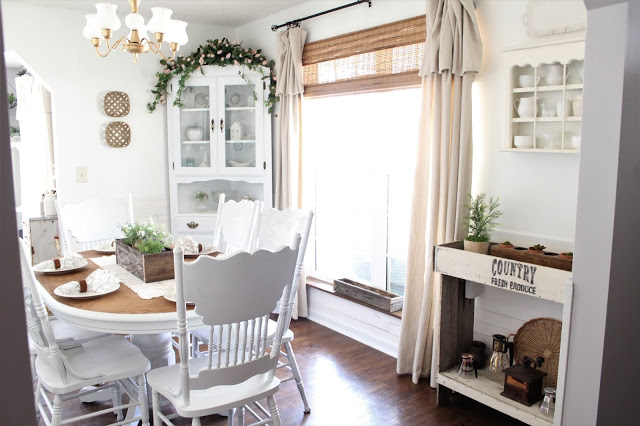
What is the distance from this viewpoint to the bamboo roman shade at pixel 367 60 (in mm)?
3365

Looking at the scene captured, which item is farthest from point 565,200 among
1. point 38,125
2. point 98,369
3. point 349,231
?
point 38,125

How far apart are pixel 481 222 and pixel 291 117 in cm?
198

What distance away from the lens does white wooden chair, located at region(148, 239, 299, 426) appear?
1833mm

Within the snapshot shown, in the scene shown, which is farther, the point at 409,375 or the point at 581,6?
the point at 409,375

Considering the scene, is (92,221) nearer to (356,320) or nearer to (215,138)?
(215,138)

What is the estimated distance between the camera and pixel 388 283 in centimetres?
394

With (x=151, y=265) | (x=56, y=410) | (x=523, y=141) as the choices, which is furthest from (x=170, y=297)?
(x=523, y=141)

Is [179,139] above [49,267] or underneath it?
above

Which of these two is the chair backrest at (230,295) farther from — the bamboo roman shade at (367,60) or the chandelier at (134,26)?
the bamboo roman shade at (367,60)

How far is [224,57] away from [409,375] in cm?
296

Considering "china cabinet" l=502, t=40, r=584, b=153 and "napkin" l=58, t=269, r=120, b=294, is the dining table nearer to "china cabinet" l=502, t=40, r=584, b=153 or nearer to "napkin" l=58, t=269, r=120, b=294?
"napkin" l=58, t=269, r=120, b=294

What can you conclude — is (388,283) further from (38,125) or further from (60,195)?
(38,125)

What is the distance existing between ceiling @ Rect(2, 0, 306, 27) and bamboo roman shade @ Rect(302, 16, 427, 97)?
0.53 metres

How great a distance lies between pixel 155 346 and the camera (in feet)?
9.30
